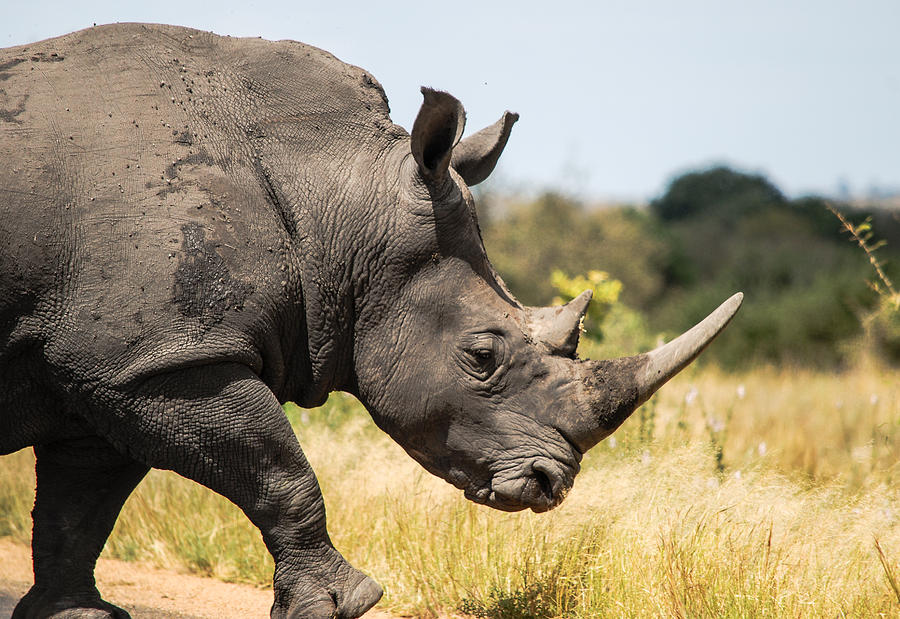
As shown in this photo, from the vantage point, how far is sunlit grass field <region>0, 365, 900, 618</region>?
15.3 ft

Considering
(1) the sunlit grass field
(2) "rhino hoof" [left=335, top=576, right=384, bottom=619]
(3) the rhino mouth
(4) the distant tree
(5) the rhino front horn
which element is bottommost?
(4) the distant tree

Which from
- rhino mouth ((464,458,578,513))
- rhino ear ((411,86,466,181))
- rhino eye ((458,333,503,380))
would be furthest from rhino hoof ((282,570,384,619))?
rhino ear ((411,86,466,181))

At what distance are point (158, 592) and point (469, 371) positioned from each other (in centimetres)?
298

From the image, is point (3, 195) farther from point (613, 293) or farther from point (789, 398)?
point (789, 398)

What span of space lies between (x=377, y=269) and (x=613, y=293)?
20.8 ft

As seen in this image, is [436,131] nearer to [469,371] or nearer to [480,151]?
[480,151]

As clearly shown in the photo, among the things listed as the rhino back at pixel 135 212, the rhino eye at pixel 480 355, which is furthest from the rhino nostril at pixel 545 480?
the rhino back at pixel 135 212

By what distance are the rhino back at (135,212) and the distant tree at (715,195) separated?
3598 cm

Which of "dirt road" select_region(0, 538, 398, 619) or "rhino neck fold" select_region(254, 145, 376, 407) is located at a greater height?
"rhino neck fold" select_region(254, 145, 376, 407)

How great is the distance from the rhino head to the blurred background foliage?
19.0 feet

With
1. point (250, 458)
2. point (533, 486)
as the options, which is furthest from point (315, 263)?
point (533, 486)

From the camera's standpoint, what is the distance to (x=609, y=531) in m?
5.38

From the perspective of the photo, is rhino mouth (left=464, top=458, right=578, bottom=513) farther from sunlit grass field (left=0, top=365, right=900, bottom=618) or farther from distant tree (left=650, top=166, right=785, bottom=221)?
distant tree (left=650, top=166, right=785, bottom=221)

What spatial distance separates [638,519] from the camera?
5293 millimetres
